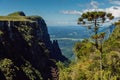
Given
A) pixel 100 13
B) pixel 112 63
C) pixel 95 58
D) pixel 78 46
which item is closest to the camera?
pixel 100 13

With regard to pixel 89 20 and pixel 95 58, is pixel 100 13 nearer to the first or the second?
pixel 89 20

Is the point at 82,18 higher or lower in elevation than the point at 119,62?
higher

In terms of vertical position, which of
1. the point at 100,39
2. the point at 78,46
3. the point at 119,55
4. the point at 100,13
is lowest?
the point at 78,46

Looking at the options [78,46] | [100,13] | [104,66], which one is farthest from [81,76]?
[78,46]

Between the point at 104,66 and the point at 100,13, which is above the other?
the point at 100,13

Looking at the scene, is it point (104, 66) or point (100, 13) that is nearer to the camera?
point (100, 13)

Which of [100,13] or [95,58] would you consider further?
[95,58]

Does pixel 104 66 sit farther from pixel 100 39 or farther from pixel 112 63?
pixel 100 39

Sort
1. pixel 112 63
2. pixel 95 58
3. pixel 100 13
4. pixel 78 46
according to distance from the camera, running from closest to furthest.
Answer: pixel 100 13, pixel 112 63, pixel 95 58, pixel 78 46

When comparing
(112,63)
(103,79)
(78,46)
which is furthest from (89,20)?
(78,46)
